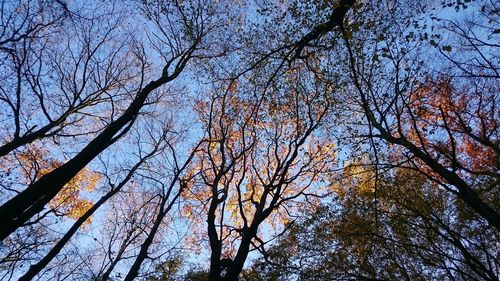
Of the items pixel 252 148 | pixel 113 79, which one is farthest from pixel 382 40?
pixel 113 79

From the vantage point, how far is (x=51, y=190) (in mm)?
6891

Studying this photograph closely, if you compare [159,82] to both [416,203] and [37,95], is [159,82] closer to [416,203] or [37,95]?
[37,95]

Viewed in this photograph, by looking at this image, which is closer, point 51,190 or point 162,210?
point 51,190

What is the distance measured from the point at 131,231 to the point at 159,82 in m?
8.52

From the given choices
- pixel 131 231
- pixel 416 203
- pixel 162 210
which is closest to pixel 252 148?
pixel 162 210

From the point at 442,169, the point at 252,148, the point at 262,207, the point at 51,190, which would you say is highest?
the point at 252,148

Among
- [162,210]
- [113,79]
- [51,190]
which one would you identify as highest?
[113,79]

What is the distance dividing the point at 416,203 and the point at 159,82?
362 inches

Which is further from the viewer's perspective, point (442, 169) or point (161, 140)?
point (161, 140)

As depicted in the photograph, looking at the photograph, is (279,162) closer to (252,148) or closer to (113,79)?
(252,148)

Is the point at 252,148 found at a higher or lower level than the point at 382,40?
higher

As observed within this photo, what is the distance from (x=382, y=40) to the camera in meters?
9.23

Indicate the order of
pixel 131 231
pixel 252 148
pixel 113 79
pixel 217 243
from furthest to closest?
1. pixel 131 231
2. pixel 113 79
3. pixel 252 148
4. pixel 217 243

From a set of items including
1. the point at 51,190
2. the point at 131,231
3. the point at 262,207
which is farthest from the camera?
the point at 131,231
